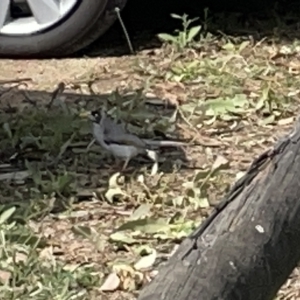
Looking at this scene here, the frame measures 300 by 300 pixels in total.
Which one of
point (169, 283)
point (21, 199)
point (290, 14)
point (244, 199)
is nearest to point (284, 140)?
point (244, 199)

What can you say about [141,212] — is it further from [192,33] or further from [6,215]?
[192,33]

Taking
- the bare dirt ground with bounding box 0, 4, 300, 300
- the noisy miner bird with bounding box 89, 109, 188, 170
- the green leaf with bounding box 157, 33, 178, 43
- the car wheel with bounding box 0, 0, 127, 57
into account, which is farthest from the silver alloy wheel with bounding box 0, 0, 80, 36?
the noisy miner bird with bounding box 89, 109, 188, 170

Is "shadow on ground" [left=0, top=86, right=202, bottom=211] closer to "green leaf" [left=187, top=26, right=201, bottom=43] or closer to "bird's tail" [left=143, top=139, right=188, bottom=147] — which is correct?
"bird's tail" [left=143, top=139, right=188, bottom=147]

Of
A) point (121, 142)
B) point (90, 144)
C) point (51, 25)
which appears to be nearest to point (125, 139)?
point (121, 142)

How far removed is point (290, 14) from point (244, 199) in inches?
114

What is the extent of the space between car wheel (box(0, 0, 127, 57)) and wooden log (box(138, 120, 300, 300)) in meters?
2.19

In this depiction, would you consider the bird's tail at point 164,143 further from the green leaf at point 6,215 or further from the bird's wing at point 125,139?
the green leaf at point 6,215

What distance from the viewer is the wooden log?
1749 mm

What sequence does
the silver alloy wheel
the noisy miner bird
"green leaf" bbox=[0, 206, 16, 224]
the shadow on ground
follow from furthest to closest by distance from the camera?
the silver alloy wheel
the noisy miner bird
the shadow on ground
"green leaf" bbox=[0, 206, 16, 224]

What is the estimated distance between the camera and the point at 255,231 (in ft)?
6.21

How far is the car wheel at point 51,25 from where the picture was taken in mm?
4184

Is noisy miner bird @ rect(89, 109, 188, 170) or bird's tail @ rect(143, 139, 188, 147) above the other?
noisy miner bird @ rect(89, 109, 188, 170)

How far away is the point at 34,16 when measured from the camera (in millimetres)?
4223

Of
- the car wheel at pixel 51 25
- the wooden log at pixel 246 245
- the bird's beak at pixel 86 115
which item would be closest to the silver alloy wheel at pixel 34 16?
the car wheel at pixel 51 25
